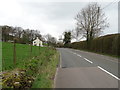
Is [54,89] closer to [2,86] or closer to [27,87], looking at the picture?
[27,87]

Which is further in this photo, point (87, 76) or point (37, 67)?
point (37, 67)

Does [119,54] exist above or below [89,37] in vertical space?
below

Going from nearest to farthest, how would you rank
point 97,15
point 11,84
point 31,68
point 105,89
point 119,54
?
point 11,84, point 105,89, point 31,68, point 119,54, point 97,15

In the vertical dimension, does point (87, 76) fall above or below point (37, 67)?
below

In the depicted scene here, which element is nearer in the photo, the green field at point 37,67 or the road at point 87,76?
the green field at point 37,67

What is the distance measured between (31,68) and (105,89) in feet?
13.5

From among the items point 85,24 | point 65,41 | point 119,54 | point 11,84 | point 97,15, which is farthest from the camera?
point 65,41

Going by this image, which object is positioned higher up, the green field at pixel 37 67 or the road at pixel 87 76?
the green field at pixel 37 67

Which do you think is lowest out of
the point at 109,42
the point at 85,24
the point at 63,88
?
the point at 63,88

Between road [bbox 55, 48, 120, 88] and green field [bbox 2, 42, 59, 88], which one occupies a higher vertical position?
green field [bbox 2, 42, 59, 88]

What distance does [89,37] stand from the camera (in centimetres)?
4569

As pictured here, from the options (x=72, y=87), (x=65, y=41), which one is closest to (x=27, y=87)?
(x=72, y=87)

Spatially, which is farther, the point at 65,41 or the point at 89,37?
the point at 65,41

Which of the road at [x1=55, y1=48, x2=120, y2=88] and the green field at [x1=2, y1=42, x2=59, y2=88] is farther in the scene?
the road at [x1=55, y1=48, x2=120, y2=88]
